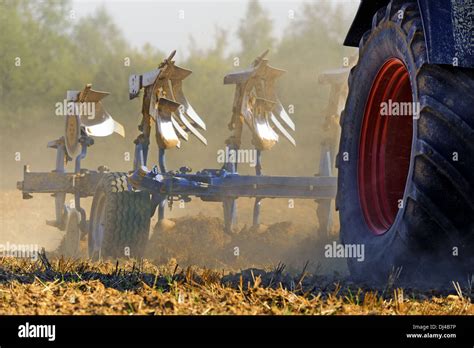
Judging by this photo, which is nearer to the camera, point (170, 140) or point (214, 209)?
point (170, 140)

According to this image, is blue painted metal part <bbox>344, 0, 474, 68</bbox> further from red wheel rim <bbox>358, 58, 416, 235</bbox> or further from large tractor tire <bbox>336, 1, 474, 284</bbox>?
red wheel rim <bbox>358, 58, 416, 235</bbox>

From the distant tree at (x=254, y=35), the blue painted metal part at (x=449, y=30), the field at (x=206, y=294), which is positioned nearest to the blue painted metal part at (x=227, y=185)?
the field at (x=206, y=294)

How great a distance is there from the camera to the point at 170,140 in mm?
10320

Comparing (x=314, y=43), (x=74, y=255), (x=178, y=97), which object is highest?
(x=314, y=43)

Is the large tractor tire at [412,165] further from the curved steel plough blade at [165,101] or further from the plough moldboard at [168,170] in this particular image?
the curved steel plough blade at [165,101]

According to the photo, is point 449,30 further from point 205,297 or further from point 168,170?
point 168,170

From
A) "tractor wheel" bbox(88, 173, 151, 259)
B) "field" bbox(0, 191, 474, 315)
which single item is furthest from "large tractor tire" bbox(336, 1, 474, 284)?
"tractor wheel" bbox(88, 173, 151, 259)

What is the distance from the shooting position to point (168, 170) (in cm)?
1121

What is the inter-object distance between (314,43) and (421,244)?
16358 mm

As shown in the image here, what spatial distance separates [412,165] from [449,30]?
0.69 meters

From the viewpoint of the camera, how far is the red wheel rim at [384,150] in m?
5.80

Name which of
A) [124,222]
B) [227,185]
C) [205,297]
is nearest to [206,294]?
[205,297]

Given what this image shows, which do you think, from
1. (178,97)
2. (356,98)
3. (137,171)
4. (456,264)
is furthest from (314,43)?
(456,264)
